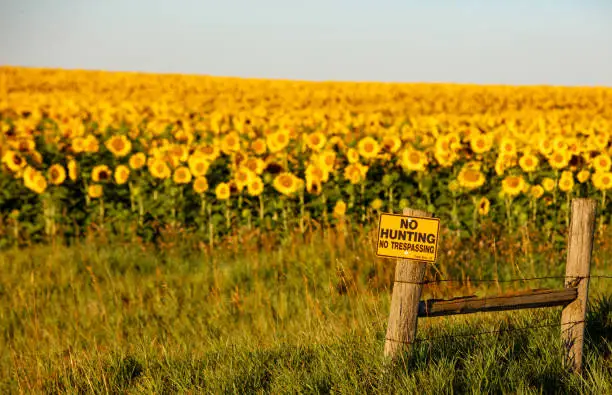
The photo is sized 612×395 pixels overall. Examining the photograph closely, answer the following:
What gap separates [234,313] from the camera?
6.06m

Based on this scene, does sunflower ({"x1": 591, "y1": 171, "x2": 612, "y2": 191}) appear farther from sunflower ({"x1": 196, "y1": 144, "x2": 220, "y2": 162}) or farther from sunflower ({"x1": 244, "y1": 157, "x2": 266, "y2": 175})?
sunflower ({"x1": 196, "y1": 144, "x2": 220, "y2": 162})

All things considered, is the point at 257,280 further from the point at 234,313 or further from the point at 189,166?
the point at 189,166

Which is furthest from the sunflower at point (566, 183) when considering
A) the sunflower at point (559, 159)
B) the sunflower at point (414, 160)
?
the sunflower at point (414, 160)

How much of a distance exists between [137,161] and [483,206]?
3.94m

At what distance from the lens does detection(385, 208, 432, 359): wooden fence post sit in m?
3.55

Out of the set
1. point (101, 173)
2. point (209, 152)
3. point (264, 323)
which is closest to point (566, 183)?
point (209, 152)

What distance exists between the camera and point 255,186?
8.02 metres

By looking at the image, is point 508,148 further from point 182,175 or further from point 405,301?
point 405,301

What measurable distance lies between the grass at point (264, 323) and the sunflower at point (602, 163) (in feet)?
2.49

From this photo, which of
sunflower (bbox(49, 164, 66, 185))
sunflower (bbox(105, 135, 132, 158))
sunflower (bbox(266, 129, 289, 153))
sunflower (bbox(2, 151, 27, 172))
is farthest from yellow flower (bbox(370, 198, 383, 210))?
sunflower (bbox(2, 151, 27, 172))

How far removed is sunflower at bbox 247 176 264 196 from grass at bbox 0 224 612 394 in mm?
560

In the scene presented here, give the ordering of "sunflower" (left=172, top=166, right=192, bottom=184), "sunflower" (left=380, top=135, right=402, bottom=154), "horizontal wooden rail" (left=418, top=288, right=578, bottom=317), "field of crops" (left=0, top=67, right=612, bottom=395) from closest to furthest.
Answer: "horizontal wooden rail" (left=418, top=288, right=578, bottom=317), "field of crops" (left=0, top=67, right=612, bottom=395), "sunflower" (left=172, top=166, right=192, bottom=184), "sunflower" (left=380, top=135, right=402, bottom=154)

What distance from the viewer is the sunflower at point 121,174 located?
8555 mm

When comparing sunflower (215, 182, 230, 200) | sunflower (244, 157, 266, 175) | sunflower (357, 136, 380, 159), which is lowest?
sunflower (215, 182, 230, 200)
